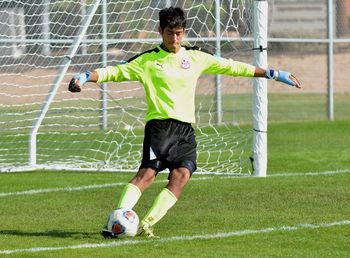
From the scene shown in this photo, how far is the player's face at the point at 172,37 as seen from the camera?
9.58m

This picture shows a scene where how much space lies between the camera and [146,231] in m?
9.38

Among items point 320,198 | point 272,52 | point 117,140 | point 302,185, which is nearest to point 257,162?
point 302,185

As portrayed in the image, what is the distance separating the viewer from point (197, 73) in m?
9.99

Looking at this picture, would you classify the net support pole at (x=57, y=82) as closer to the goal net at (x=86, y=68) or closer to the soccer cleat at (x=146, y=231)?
the goal net at (x=86, y=68)

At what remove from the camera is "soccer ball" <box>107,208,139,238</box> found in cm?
923

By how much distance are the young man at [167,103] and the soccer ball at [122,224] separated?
0.73 ft

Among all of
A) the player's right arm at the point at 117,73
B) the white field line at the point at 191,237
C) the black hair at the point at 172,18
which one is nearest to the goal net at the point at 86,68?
the white field line at the point at 191,237

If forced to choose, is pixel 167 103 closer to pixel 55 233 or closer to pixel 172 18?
pixel 172 18

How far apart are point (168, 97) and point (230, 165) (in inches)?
193

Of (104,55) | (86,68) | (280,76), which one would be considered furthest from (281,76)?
(86,68)

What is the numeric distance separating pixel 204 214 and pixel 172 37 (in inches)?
71.7

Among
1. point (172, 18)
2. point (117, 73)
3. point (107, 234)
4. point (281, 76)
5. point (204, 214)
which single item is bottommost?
point (204, 214)

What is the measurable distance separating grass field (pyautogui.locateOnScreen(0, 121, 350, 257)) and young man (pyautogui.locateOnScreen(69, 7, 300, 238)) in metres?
0.44

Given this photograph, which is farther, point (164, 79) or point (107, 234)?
point (164, 79)
